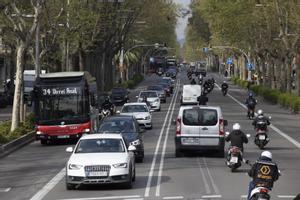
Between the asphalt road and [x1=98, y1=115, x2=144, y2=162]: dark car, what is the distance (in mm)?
504

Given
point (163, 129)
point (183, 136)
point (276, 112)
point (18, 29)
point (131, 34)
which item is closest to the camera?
point (183, 136)

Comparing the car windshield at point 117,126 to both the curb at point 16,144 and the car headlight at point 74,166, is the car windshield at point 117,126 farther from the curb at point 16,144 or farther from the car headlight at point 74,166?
the car headlight at point 74,166

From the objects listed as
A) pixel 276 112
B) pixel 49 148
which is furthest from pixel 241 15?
pixel 49 148

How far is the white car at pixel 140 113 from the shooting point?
42.1 meters

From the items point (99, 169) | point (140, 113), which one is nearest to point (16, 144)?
point (140, 113)

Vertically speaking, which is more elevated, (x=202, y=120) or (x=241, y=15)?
(x=241, y=15)

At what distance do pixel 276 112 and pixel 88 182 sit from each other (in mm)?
42674

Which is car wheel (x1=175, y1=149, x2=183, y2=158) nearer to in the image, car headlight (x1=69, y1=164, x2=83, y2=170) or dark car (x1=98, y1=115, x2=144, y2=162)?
dark car (x1=98, y1=115, x2=144, y2=162)

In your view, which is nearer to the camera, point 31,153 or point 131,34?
point 31,153

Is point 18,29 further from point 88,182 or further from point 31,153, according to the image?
point 88,182

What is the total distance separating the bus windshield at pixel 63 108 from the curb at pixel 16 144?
1288mm

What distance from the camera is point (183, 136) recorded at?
88.1ft

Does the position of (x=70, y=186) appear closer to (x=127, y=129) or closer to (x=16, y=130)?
(x=127, y=129)

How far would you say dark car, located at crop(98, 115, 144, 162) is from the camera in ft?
84.5
